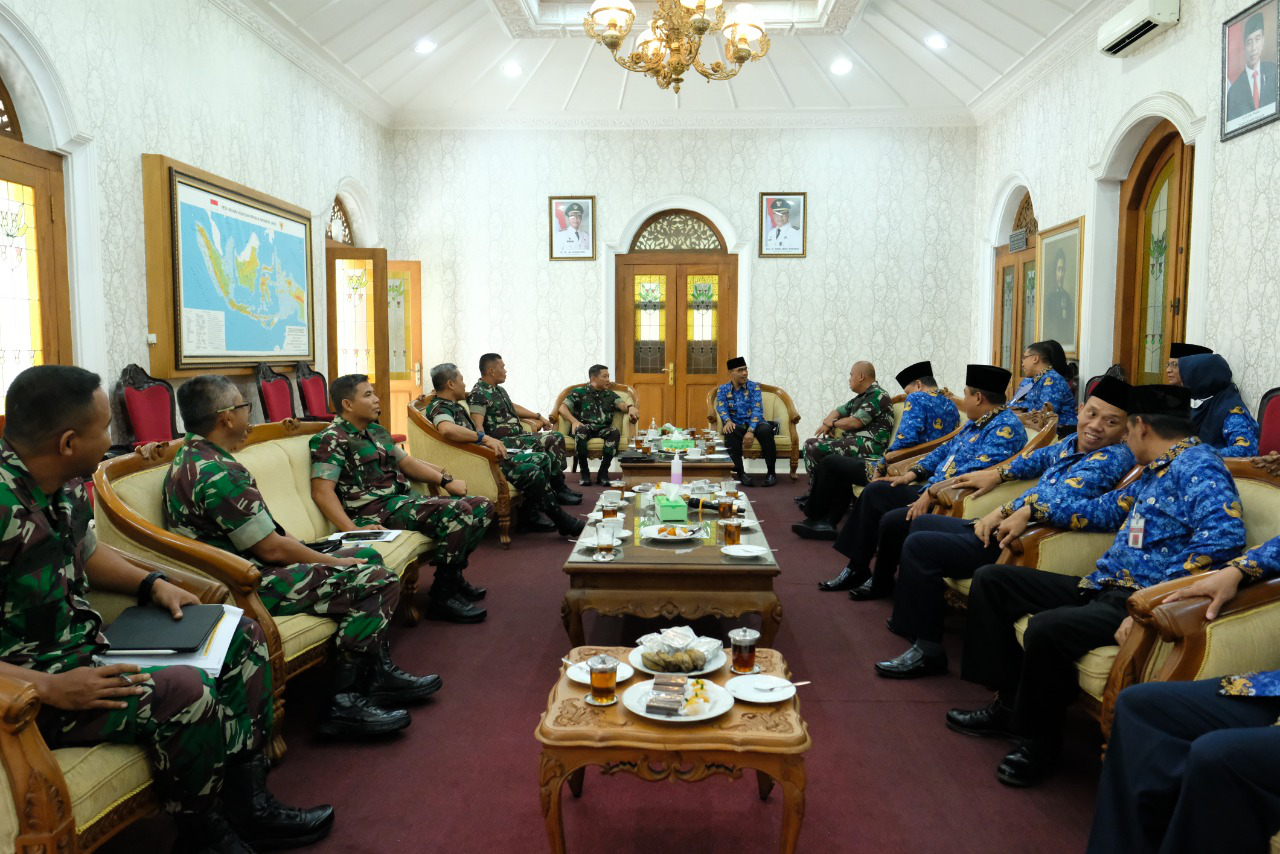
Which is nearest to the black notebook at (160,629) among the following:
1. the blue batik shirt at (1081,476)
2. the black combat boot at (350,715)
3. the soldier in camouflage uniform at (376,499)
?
the black combat boot at (350,715)

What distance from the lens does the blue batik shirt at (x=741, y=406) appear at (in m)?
7.90

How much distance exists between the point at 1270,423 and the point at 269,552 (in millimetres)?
4441

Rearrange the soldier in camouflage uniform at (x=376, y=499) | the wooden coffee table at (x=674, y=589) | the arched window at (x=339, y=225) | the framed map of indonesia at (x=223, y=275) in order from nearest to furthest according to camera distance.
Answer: the wooden coffee table at (x=674, y=589) → the soldier in camouflage uniform at (x=376, y=499) → the framed map of indonesia at (x=223, y=275) → the arched window at (x=339, y=225)

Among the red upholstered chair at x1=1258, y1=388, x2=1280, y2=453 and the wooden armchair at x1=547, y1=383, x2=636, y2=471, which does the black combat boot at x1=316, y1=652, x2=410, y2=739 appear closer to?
the red upholstered chair at x1=1258, y1=388, x2=1280, y2=453

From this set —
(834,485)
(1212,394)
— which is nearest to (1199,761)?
(1212,394)

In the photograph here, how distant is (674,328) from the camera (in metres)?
9.66

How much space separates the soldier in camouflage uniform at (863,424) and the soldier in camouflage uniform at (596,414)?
1902mm

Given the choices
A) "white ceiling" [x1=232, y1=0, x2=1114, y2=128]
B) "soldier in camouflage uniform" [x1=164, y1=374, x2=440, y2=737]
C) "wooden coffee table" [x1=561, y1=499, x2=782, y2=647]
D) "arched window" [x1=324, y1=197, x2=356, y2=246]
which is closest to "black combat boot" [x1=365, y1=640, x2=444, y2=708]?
"soldier in camouflage uniform" [x1=164, y1=374, x2=440, y2=737]

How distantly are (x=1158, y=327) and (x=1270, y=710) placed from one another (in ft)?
15.1

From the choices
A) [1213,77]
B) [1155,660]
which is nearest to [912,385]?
[1213,77]

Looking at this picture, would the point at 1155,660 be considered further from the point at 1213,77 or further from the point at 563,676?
the point at 1213,77

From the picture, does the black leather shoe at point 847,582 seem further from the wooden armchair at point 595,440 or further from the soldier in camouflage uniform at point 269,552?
the wooden armchair at point 595,440

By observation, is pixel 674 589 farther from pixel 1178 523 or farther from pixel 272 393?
pixel 272 393

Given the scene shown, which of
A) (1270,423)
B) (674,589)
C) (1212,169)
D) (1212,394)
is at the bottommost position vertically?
(674,589)
